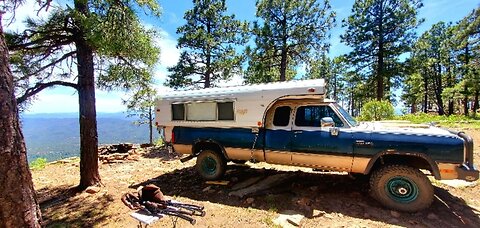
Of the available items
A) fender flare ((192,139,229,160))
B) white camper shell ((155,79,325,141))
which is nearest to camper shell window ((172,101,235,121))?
white camper shell ((155,79,325,141))

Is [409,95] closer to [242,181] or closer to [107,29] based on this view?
[242,181]

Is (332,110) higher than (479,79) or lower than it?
lower

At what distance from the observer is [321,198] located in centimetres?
621

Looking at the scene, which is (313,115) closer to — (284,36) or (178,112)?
(178,112)

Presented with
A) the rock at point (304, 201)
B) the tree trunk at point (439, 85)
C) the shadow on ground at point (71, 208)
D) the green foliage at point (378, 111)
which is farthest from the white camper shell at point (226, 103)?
the tree trunk at point (439, 85)

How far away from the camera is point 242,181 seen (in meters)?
7.75

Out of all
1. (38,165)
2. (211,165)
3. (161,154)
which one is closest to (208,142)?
(211,165)

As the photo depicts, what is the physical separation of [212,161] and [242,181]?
3.59ft

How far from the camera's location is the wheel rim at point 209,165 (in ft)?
26.4

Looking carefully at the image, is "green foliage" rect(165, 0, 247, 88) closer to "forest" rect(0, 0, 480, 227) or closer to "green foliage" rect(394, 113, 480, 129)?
"forest" rect(0, 0, 480, 227)

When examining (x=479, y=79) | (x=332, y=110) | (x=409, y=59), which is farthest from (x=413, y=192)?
(x=479, y=79)

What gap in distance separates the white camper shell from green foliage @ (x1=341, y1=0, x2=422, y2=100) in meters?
19.1

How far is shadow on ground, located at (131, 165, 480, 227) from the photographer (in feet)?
17.1

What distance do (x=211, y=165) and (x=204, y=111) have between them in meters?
1.65
